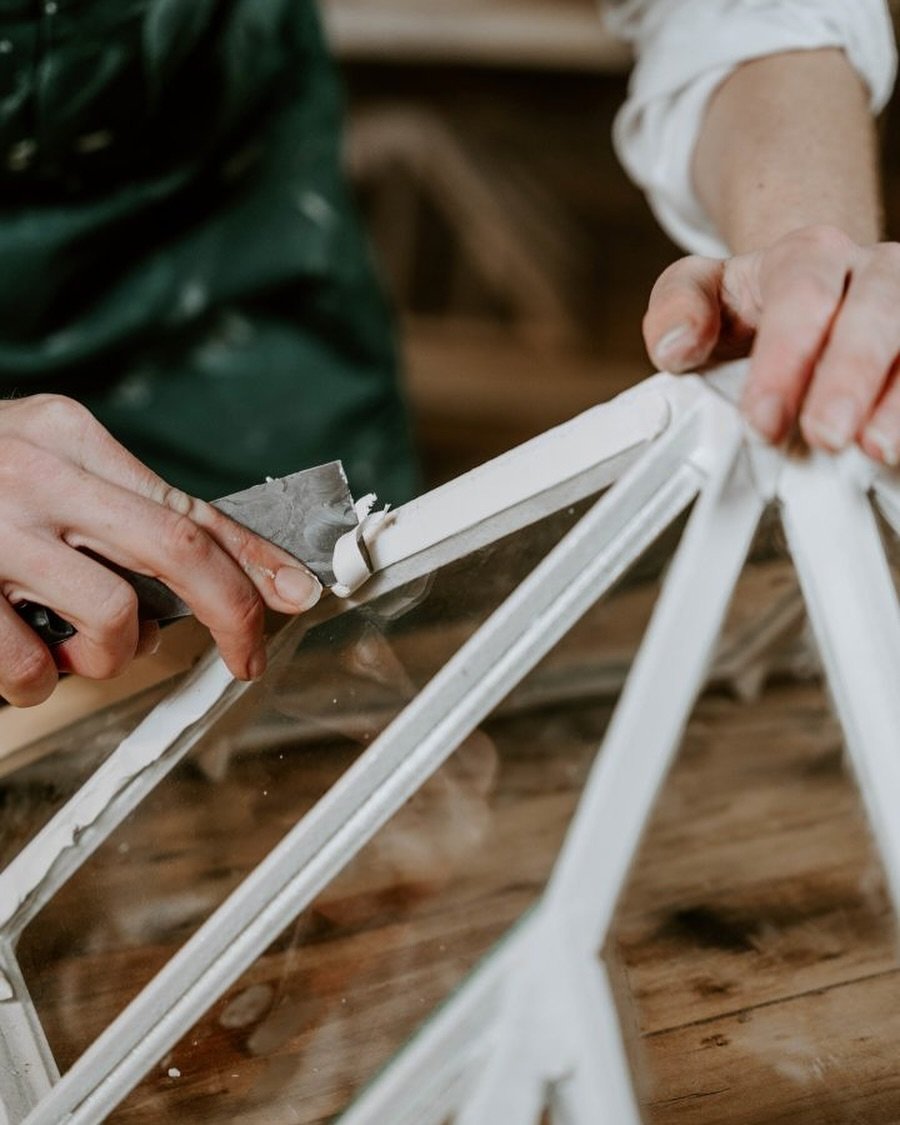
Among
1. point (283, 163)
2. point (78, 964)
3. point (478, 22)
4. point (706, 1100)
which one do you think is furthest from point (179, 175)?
point (478, 22)

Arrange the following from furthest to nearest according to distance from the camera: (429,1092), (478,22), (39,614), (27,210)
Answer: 1. (478,22)
2. (27,210)
3. (39,614)
4. (429,1092)

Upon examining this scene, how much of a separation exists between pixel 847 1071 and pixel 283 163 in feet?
2.21

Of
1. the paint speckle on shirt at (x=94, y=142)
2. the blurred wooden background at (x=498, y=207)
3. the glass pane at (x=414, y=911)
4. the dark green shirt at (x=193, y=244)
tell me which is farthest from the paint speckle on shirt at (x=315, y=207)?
the blurred wooden background at (x=498, y=207)

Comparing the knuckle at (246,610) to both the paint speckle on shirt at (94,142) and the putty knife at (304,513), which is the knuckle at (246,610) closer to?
the putty knife at (304,513)

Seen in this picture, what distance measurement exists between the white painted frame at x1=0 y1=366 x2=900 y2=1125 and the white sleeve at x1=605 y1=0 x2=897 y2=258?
354 mm

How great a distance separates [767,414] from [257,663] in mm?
190

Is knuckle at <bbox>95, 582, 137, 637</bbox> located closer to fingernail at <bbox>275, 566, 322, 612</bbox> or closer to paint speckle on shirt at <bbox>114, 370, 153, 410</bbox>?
fingernail at <bbox>275, 566, 322, 612</bbox>

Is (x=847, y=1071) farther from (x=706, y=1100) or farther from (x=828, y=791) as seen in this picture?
(x=828, y=791)

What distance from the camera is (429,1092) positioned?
33 cm

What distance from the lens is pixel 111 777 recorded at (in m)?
0.45

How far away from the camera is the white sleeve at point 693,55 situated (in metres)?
0.66

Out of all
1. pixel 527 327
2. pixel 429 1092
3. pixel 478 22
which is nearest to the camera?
pixel 429 1092

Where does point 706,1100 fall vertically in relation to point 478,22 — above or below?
above

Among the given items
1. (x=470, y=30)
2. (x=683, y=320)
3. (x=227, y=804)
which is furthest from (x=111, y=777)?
(x=470, y=30)
